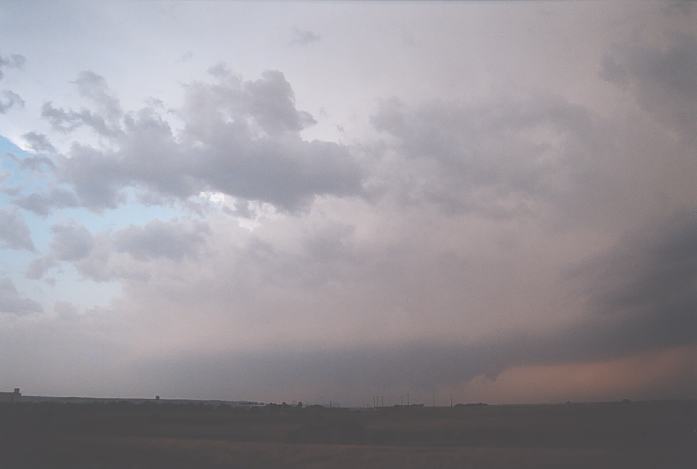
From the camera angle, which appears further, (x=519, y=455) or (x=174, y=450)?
(x=174, y=450)

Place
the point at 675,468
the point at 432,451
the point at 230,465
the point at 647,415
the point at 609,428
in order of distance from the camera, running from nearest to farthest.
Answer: the point at 675,468, the point at 230,465, the point at 432,451, the point at 609,428, the point at 647,415

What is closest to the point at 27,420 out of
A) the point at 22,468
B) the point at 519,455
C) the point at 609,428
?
the point at 22,468

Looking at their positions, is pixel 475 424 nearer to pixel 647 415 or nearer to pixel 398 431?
pixel 398 431

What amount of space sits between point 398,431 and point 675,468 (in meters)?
33.9

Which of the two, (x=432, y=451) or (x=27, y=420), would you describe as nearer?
(x=432, y=451)

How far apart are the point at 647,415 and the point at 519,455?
129 feet

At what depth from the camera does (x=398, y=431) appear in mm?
63812

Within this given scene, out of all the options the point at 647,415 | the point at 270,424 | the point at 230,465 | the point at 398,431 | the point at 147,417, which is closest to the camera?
the point at 230,465

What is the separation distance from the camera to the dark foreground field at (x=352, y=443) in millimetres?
36719

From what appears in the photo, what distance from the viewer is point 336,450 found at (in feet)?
140

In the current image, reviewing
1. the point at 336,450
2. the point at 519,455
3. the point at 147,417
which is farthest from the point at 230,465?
the point at 147,417

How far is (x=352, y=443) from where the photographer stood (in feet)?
169

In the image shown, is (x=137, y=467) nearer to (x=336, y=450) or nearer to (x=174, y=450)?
(x=174, y=450)

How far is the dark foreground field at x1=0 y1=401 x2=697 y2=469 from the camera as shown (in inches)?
1446
